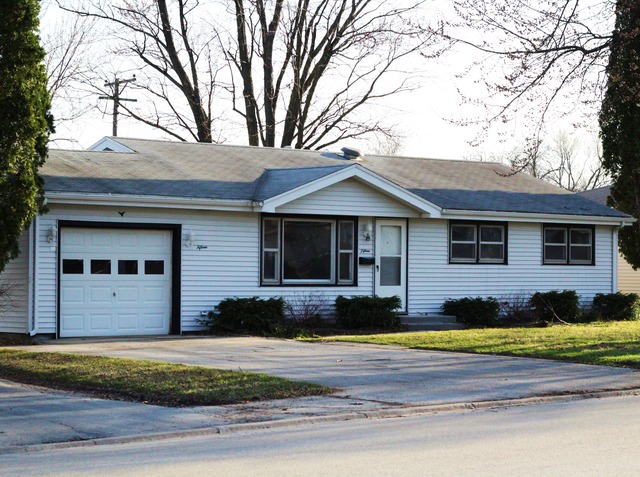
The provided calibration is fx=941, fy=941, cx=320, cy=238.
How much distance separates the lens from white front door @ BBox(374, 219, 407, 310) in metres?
23.6

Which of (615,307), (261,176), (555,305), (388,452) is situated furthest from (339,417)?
(615,307)

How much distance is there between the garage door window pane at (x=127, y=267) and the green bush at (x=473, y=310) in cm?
820

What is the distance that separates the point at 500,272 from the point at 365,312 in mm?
4889

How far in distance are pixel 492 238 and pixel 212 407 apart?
1514cm

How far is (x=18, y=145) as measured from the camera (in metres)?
16.5

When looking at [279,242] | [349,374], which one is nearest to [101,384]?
[349,374]

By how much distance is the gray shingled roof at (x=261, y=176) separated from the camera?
20844mm

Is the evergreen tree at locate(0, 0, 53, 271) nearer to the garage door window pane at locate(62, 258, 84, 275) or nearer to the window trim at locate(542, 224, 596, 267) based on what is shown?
the garage door window pane at locate(62, 258, 84, 275)

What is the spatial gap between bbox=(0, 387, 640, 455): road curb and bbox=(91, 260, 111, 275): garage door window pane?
10.4 meters

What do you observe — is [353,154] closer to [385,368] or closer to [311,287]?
[311,287]

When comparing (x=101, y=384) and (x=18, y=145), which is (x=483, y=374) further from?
(x=18, y=145)

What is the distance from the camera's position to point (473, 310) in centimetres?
2408

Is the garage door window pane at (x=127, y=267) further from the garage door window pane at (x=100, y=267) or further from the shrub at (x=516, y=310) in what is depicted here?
the shrub at (x=516, y=310)

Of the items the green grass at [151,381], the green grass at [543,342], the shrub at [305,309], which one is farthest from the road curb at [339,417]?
the shrub at [305,309]
